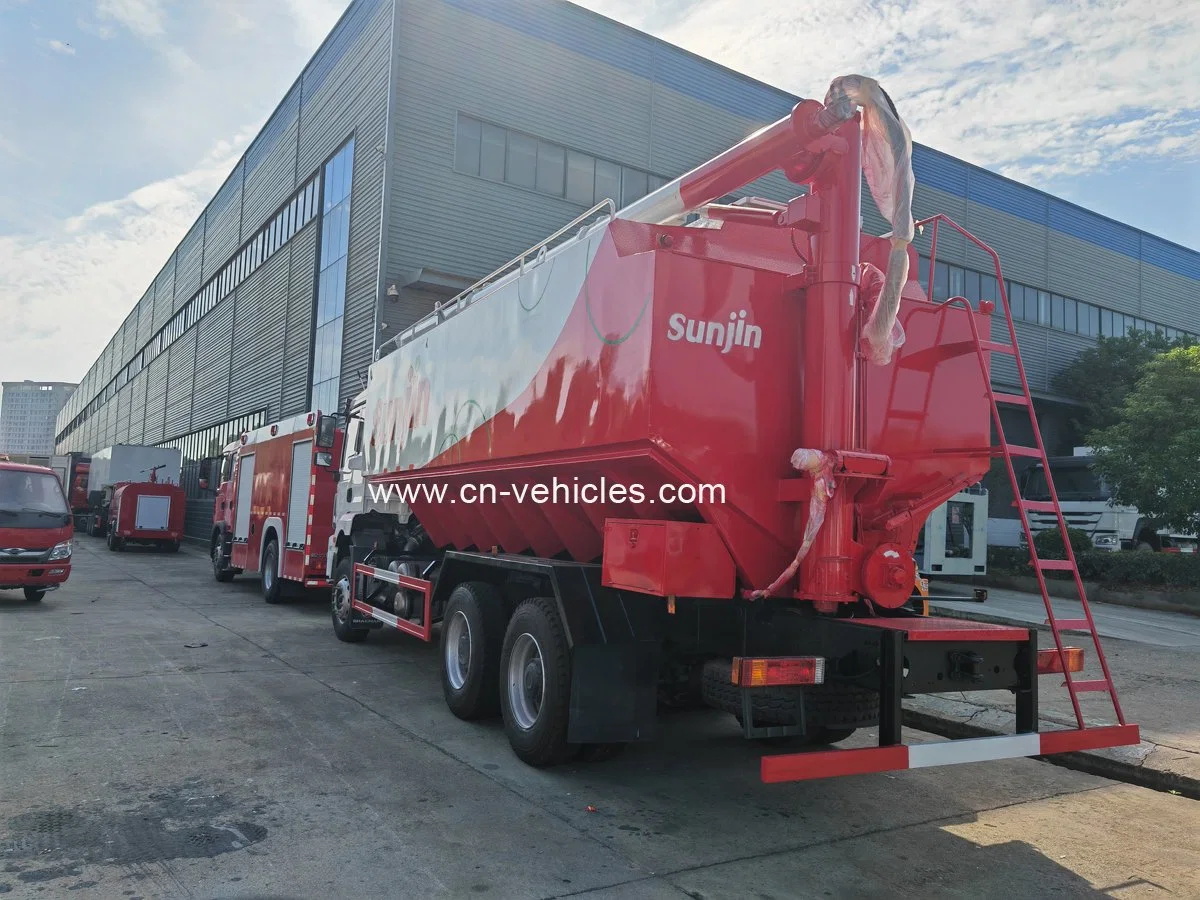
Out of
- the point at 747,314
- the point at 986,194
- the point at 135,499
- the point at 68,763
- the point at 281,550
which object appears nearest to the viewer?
the point at 747,314

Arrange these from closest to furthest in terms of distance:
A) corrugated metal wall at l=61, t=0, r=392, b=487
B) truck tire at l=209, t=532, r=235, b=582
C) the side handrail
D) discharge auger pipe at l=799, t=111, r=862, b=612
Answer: discharge auger pipe at l=799, t=111, r=862, b=612 < the side handrail < truck tire at l=209, t=532, r=235, b=582 < corrugated metal wall at l=61, t=0, r=392, b=487

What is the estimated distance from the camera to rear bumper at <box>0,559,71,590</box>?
42.2ft

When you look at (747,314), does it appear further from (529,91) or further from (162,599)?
(529,91)

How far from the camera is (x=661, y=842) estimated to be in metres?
4.52

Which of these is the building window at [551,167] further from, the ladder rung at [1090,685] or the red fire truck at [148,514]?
the ladder rung at [1090,685]

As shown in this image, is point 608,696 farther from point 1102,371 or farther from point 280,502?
point 1102,371

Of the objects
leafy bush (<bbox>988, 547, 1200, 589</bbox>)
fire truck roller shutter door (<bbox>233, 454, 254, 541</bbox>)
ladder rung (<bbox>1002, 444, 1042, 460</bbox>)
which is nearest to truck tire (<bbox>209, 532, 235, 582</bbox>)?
fire truck roller shutter door (<bbox>233, 454, 254, 541</bbox>)

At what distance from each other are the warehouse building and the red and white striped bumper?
599 inches

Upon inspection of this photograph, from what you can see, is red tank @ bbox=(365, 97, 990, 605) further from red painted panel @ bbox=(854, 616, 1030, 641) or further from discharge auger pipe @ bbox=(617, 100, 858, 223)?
red painted panel @ bbox=(854, 616, 1030, 641)

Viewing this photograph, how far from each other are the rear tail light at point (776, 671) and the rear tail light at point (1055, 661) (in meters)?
1.39

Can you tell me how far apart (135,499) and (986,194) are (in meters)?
30.4

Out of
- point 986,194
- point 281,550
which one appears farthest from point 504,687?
point 986,194

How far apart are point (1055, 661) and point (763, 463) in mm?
2004

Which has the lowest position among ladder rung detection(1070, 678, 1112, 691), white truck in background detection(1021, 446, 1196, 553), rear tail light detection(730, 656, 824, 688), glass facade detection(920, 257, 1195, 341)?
ladder rung detection(1070, 678, 1112, 691)
